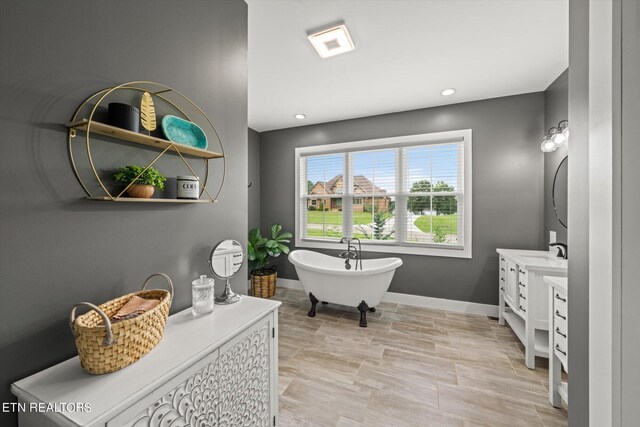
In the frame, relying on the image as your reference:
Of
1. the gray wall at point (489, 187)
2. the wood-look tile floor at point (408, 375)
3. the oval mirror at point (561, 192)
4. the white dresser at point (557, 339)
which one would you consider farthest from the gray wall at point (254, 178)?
the oval mirror at point (561, 192)

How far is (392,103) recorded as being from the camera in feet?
10.7

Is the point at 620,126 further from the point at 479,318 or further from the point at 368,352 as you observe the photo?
the point at 479,318

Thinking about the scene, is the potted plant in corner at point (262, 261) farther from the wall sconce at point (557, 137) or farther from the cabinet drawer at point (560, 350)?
the wall sconce at point (557, 137)

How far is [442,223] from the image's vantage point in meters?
3.39

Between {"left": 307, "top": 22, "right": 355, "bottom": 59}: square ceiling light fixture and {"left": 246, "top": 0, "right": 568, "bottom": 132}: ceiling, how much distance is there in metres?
0.05

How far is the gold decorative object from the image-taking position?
3.51 ft

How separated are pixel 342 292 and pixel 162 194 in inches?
88.6

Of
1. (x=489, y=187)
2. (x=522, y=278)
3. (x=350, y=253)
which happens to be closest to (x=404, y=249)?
→ (x=350, y=253)

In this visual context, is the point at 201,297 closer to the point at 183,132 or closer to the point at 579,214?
the point at 183,132

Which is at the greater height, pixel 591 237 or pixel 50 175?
pixel 50 175

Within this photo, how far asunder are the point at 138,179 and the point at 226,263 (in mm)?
613

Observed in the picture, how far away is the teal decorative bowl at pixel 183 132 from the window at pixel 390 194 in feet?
9.16

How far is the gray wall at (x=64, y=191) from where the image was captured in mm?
744

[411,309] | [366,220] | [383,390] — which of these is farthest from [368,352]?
[366,220]
